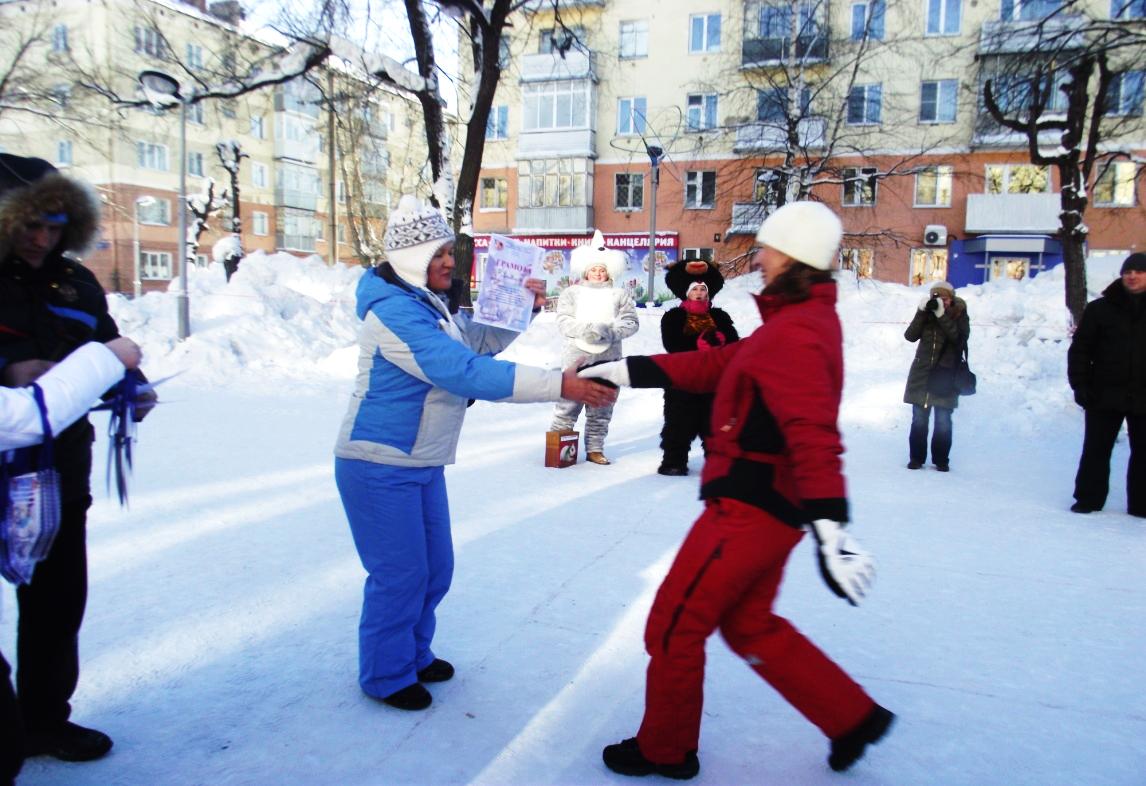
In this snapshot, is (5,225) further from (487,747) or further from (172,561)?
(172,561)

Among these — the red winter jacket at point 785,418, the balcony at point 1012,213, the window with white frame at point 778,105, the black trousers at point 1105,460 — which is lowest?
the black trousers at point 1105,460

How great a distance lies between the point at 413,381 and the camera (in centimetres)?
285

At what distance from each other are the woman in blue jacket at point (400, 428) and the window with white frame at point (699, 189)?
31509 millimetres

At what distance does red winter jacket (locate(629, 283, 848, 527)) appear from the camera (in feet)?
7.20

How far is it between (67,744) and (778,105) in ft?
79.2

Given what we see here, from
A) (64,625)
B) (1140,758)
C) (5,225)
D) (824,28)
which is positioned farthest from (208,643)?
(824,28)

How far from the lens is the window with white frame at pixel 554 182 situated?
34.1m

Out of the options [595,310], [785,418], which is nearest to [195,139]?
[595,310]

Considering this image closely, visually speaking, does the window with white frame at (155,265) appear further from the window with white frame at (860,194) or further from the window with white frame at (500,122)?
the window with white frame at (860,194)

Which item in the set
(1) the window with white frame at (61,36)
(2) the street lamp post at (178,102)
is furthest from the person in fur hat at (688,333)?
Answer: (1) the window with white frame at (61,36)

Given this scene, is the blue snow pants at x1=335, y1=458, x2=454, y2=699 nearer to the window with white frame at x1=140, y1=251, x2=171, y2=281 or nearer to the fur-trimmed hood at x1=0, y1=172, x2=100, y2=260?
the fur-trimmed hood at x1=0, y1=172, x2=100, y2=260

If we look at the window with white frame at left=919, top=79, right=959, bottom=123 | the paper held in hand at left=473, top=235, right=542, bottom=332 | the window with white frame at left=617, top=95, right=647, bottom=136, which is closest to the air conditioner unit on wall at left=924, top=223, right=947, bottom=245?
the window with white frame at left=919, top=79, right=959, bottom=123

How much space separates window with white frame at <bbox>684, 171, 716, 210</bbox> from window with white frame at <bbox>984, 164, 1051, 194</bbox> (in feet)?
33.4

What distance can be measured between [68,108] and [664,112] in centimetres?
2127
